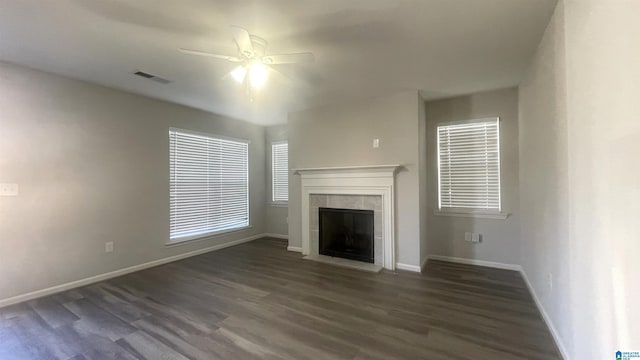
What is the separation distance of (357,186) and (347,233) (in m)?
0.82

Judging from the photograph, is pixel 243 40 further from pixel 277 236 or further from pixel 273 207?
pixel 277 236

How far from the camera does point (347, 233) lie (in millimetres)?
4438

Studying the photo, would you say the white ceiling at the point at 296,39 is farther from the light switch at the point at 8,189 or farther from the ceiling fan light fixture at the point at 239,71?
the light switch at the point at 8,189

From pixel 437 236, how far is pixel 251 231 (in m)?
3.76

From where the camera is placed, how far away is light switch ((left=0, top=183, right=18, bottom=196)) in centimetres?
286

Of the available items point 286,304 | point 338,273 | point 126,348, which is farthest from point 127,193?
point 338,273

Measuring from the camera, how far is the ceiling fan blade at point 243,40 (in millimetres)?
2008

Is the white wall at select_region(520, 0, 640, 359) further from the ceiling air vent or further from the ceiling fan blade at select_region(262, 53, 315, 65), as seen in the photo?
the ceiling air vent

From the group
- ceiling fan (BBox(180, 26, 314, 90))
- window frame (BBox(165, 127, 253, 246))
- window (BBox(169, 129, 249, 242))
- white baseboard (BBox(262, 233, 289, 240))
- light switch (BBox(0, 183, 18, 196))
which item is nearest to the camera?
ceiling fan (BBox(180, 26, 314, 90))

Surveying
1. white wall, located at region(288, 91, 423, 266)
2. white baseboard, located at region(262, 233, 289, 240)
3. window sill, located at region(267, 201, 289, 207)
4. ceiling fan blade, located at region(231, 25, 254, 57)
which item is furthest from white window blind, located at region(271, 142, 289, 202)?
ceiling fan blade, located at region(231, 25, 254, 57)

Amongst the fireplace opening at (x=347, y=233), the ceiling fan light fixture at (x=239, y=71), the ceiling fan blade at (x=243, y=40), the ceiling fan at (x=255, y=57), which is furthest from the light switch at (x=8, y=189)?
the fireplace opening at (x=347, y=233)

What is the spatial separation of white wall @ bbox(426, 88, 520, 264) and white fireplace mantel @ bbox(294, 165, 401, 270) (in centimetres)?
85

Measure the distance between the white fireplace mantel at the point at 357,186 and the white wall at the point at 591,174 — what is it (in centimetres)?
176

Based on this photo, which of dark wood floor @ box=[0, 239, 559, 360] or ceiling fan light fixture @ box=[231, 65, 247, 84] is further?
ceiling fan light fixture @ box=[231, 65, 247, 84]
